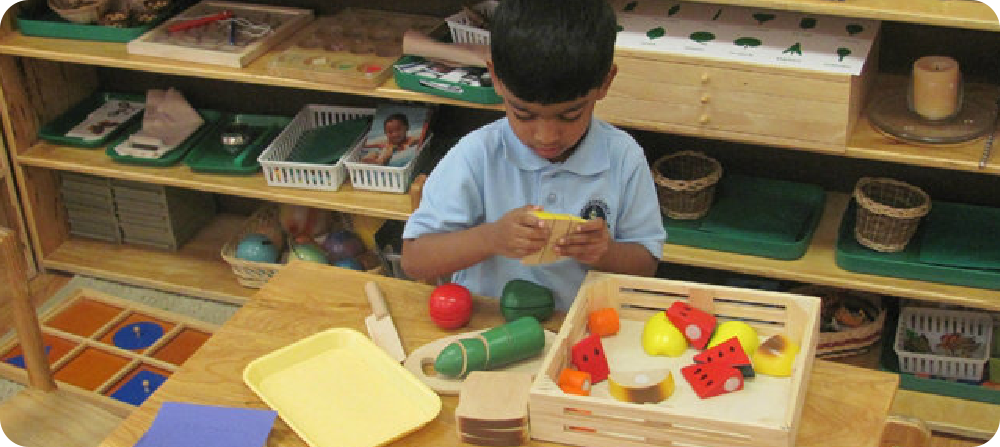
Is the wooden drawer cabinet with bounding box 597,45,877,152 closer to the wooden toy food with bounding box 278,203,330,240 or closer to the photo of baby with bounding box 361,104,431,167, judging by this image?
the photo of baby with bounding box 361,104,431,167

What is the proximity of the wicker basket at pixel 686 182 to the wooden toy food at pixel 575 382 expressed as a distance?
1174 mm

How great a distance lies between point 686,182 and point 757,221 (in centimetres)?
21

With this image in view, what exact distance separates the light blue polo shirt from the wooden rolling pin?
0.87 metres

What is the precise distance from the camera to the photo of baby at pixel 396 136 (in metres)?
2.58

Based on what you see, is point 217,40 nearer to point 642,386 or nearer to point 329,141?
point 329,141

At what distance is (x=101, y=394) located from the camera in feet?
7.48

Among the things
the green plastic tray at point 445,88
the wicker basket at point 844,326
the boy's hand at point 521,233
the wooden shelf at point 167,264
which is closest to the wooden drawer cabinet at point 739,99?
the green plastic tray at point 445,88

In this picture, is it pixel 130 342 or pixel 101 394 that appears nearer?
pixel 101 394

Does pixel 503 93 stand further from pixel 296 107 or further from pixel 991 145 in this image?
pixel 296 107

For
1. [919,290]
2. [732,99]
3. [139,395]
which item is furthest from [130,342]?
[919,290]

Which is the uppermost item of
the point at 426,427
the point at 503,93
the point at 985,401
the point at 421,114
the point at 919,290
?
the point at 503,93

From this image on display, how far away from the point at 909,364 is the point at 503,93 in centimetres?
148

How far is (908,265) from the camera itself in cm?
219

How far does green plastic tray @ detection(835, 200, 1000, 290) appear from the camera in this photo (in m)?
2.15
